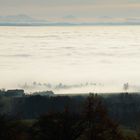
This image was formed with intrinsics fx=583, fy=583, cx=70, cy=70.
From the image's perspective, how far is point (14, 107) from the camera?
305ft

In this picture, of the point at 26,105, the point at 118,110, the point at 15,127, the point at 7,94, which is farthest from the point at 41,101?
the point at 15,127

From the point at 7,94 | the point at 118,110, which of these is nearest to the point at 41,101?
the point at 118,110

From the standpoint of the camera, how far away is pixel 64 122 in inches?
924

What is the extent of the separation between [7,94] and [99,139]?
326 feet

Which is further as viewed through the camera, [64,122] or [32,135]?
[32,135]

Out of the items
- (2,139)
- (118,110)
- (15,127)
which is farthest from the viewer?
(118,110)

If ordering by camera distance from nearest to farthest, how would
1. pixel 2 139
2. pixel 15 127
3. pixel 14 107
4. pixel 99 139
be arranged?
pixel 99 139
pixel 2 139
pixel 15 127
pixel 14 107

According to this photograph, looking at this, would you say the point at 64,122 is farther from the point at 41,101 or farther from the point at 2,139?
the point at 41,101

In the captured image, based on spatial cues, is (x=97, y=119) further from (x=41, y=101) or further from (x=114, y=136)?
(x=41, y=101)

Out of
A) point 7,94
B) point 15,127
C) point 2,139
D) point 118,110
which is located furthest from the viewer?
point 7,94

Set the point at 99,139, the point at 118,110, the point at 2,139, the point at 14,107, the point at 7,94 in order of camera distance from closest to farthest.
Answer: the point at 99,139
the point at 2,139
the point at 118,110
the point at 14,107
the point at 7,94

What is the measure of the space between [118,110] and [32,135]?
62394 millimetres

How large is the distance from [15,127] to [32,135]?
1.42m

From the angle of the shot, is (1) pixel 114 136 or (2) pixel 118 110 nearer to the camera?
(1) pixel 114 136
